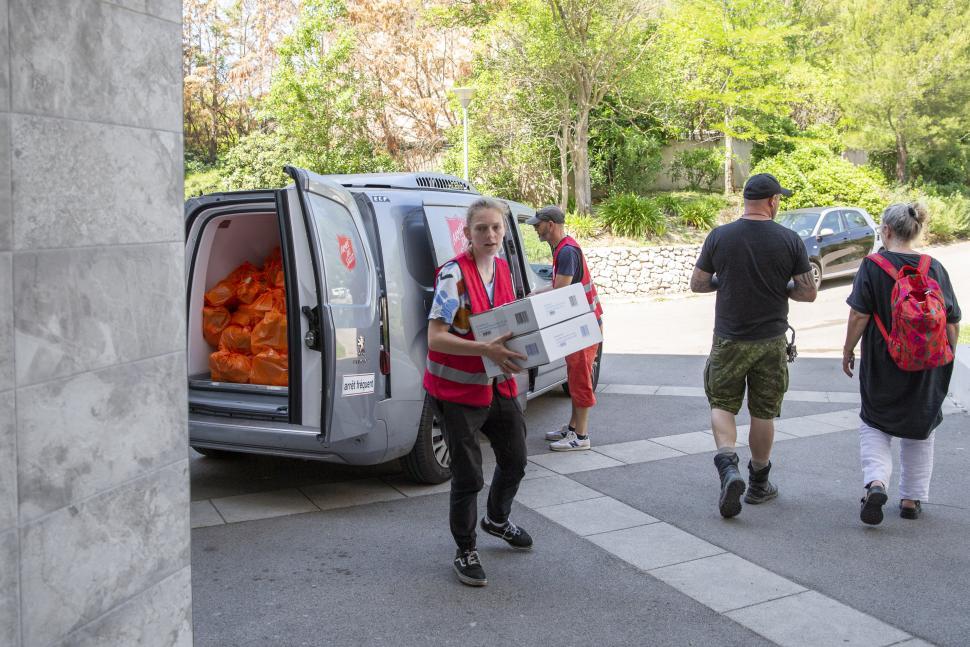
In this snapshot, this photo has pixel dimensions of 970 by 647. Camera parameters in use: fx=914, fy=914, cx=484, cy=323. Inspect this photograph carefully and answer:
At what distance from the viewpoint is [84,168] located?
2488mm

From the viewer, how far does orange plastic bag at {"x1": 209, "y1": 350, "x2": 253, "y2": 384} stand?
6.22 metres

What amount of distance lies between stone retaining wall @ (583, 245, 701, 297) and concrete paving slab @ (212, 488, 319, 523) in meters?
13.2

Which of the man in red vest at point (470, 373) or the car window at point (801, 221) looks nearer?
the man in red vest at point (470, 373)

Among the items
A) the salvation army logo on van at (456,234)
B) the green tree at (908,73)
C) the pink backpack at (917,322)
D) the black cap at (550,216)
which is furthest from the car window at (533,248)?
the green tree at (908,73)

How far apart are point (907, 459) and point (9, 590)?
15.7 ft

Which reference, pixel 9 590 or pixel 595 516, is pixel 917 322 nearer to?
pixel 595 516

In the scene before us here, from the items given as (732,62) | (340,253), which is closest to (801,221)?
(732,62)

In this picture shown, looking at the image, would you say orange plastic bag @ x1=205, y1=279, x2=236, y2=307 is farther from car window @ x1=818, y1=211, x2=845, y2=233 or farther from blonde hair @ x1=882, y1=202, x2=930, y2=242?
car window @ x1=818, y1=211, x2=845, y2=233

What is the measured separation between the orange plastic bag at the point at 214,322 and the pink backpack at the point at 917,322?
4.37 m

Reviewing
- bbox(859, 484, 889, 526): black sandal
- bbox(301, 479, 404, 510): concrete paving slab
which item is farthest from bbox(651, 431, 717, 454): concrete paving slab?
bbox(301, 479, 404, 510): concrete paving slab

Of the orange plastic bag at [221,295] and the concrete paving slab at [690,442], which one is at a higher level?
the orange plastic bag at [221,295]

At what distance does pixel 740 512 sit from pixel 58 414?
4.19 meters

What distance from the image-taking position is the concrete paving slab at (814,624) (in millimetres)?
3848

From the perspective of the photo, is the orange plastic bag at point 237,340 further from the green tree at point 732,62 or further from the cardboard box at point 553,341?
the green tree at point 732,62
